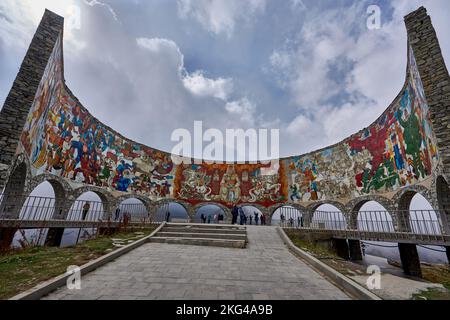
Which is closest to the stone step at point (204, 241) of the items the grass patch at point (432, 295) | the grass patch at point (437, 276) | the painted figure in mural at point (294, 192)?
the grass patch at point (432, 295)

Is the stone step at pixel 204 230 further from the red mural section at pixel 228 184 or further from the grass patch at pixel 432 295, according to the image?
the red mural section at pixel 228 184

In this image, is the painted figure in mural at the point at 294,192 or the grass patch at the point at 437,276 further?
the painted figure in mural at the point at 294,192

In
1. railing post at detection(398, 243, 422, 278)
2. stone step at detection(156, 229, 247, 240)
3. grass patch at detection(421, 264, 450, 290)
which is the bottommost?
grass patch at detection(421, 264, 450, 290)

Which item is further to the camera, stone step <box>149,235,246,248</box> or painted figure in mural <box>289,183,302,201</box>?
painted figure in mural <box>289,183,302,201</box>

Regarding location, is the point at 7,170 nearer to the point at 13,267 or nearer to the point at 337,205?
the point at 13,267

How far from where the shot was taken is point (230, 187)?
21.9 metres

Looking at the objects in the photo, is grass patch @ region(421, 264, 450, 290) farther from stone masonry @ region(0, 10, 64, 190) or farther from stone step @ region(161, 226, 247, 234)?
stone masonry @ region(0, 10, 64, 190)

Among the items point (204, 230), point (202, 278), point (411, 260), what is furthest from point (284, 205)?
point (202, 278)

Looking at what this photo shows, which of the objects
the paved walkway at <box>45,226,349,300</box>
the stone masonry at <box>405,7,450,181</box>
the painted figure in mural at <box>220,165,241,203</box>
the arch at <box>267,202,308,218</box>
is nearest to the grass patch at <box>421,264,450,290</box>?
the stone masonry at <box>405,7,450,181</box>

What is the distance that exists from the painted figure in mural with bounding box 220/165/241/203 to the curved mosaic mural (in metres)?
0.11

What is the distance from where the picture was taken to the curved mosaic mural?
11117 mm

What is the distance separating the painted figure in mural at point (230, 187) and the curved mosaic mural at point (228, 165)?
0.36ft

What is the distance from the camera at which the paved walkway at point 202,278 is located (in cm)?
290
